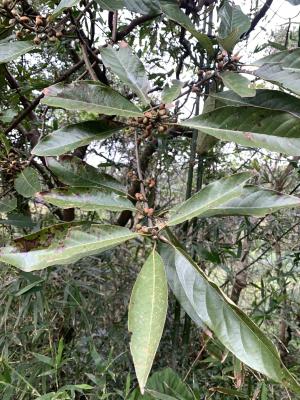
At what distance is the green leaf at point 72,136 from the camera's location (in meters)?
0.52

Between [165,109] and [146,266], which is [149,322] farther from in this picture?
[165,109]

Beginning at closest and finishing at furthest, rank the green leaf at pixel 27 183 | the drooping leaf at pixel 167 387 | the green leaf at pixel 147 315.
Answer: the green leaf at pixel 147 315
the green leaf at pixel 27 183
the drooping leaf at pixel 167 387

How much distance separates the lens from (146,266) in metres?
0.44

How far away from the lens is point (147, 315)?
0.40m

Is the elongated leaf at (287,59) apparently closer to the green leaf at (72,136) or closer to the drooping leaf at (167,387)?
the green leaf at (72,136)

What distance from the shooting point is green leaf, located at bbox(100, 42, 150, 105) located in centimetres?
58

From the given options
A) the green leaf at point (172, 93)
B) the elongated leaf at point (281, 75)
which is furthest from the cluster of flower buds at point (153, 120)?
the elongated leaf at point (281, 75)

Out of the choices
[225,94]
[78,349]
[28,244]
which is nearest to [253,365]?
[28,244]

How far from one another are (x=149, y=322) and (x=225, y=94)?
34cm

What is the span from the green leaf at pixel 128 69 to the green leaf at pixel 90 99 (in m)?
0.06

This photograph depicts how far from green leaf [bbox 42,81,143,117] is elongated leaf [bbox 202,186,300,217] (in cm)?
16

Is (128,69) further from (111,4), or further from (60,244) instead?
(60,244)

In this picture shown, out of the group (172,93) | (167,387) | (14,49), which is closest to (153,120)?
(172,93)

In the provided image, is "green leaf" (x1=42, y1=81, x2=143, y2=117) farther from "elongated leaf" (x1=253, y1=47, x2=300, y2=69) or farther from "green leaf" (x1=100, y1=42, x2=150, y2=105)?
"elongated leaf" (x1=253, y1=47, x2=300, y2=69)
